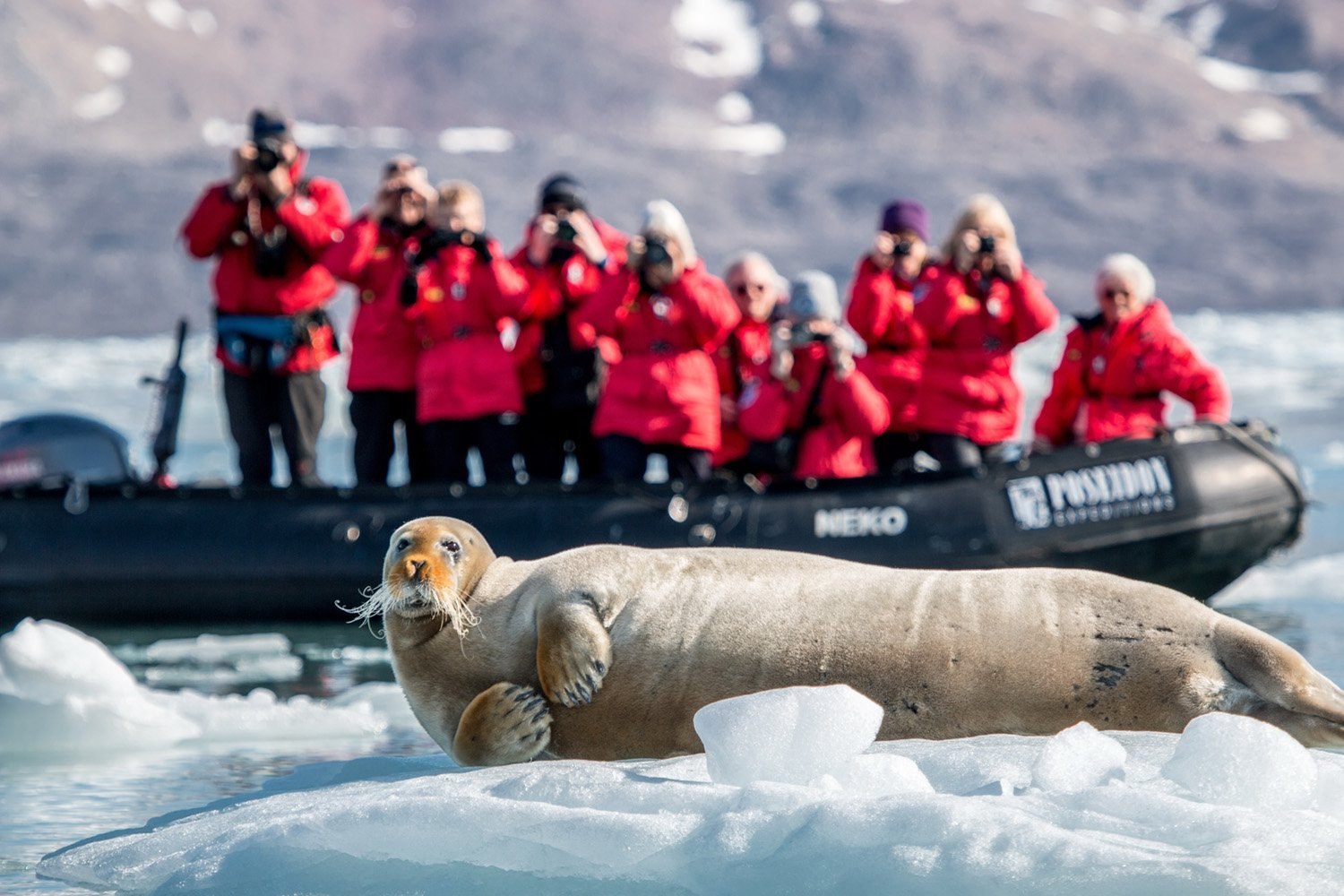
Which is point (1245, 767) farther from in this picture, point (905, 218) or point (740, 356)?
point (905, 218)

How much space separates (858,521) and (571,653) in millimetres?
3668

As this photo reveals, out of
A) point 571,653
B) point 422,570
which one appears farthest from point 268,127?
point 571,653

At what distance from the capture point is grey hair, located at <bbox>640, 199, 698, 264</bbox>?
712 cm

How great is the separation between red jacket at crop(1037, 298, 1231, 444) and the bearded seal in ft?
12.1

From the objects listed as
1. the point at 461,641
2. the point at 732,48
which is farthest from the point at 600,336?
the point at 732,48

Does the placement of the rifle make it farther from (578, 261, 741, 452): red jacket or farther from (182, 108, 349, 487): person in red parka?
(578, 261, 741, 452): red jacket

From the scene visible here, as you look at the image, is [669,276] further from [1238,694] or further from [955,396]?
[1238,694]

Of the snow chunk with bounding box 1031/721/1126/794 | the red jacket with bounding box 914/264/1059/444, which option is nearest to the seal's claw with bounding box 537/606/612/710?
the snow chunk with bounding box 1031/721/1126/794

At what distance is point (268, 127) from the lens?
7.82 m

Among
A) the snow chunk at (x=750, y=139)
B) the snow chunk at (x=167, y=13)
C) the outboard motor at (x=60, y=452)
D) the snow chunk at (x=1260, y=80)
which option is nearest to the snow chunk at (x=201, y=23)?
the snow chunk at (x=167, y=13)

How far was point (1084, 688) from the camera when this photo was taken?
3.79 m

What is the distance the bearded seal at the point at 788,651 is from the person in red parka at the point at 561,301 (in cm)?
382

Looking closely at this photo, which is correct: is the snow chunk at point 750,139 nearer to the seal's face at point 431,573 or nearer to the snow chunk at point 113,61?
the snow chunk at point 113,61

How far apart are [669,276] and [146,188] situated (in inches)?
5166
